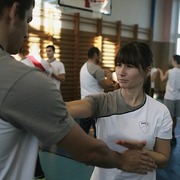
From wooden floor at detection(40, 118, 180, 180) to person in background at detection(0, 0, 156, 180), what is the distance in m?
2.29

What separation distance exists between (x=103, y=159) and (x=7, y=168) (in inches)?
11.4

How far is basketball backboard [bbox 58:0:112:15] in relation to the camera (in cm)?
645

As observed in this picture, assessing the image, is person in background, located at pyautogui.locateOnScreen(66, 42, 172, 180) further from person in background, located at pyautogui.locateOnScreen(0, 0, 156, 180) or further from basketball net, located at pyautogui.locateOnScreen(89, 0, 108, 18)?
basketball net, located at pyautogui.locateOnScreen(89, 0, 108, 18)

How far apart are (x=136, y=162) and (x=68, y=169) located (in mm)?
2264

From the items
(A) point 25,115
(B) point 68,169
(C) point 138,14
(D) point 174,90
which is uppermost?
(C) point 138,14

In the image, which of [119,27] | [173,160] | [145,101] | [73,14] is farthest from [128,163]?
[119,27]

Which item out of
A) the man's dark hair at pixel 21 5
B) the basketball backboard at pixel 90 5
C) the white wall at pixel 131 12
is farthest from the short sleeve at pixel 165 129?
the white wall at pixel 131 12

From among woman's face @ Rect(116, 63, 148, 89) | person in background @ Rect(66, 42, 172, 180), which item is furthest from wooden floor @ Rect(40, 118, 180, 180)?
woman's face @ Rect(116, 63, 148, 89)

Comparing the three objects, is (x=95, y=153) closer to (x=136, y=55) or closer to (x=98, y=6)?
(x=136, y=55)

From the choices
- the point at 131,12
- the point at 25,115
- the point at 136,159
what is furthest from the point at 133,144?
the point at 131,12

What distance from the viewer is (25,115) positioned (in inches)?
28.4

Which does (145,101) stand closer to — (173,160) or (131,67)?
(131,67)

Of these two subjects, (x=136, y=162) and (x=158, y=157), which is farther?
(x=158, y=157)

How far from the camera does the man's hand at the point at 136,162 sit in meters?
1.08
